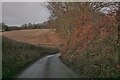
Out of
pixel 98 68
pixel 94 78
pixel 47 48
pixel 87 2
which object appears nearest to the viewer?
pixel 94 78

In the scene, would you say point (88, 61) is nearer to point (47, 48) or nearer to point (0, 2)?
point (0, 2)

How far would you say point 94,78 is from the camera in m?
17.1

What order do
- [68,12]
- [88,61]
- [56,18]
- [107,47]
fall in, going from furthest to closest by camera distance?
[56,18] < [68,12] < [88,61] < [107,47]

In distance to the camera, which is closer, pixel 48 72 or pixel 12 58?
pixel 48 72

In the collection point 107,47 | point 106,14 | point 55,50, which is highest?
point 106,14

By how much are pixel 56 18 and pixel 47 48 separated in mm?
25750

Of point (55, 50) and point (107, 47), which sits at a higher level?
point (107, 47)

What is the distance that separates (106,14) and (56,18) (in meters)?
20.8

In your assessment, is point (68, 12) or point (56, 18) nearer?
point (68, 12)

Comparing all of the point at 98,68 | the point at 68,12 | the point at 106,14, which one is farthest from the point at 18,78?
the point at 68,12

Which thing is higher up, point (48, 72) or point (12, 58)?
point (12, 58)

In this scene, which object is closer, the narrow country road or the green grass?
the narrow country road

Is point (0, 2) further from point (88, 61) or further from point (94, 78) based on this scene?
point (94, 78)

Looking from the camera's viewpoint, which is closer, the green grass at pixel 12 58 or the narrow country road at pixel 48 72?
the narrow country road at pixel 48 72
